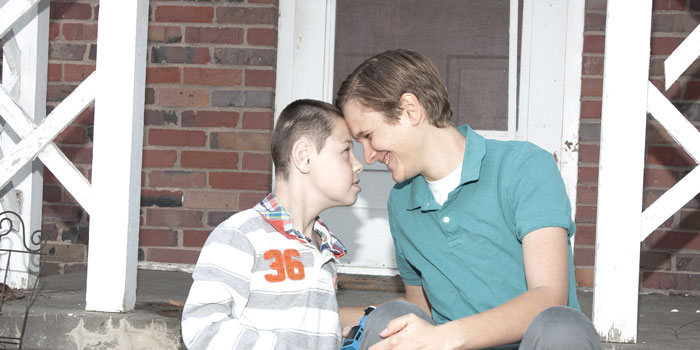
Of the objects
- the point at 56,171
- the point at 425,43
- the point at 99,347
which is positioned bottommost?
the point at 99,347

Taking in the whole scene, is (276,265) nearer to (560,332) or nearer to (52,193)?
(560,332)

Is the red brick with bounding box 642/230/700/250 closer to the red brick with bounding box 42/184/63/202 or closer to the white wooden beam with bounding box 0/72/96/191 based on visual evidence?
the white wooden beam with bounding box 0/72/96/191

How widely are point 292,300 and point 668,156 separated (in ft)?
8.21

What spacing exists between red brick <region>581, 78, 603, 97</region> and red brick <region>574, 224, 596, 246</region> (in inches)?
26.2

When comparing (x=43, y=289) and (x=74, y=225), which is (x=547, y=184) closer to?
(x=43, y=289)

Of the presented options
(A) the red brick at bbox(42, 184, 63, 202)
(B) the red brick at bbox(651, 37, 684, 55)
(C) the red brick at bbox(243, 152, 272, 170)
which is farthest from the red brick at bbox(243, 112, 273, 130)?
(B) the red brick at bbox(651, 37, 684, 55)

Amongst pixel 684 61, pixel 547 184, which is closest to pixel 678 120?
pixel 684 61

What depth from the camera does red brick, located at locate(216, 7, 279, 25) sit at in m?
3.87

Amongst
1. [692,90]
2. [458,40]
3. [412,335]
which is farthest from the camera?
[458,40]

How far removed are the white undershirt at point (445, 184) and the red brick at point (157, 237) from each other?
7.26ft

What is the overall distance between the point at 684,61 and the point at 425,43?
5.34ft

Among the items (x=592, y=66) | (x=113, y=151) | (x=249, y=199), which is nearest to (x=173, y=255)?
(x=249, y=199)

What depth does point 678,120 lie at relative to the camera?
2430mm

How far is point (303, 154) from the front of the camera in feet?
7.16
